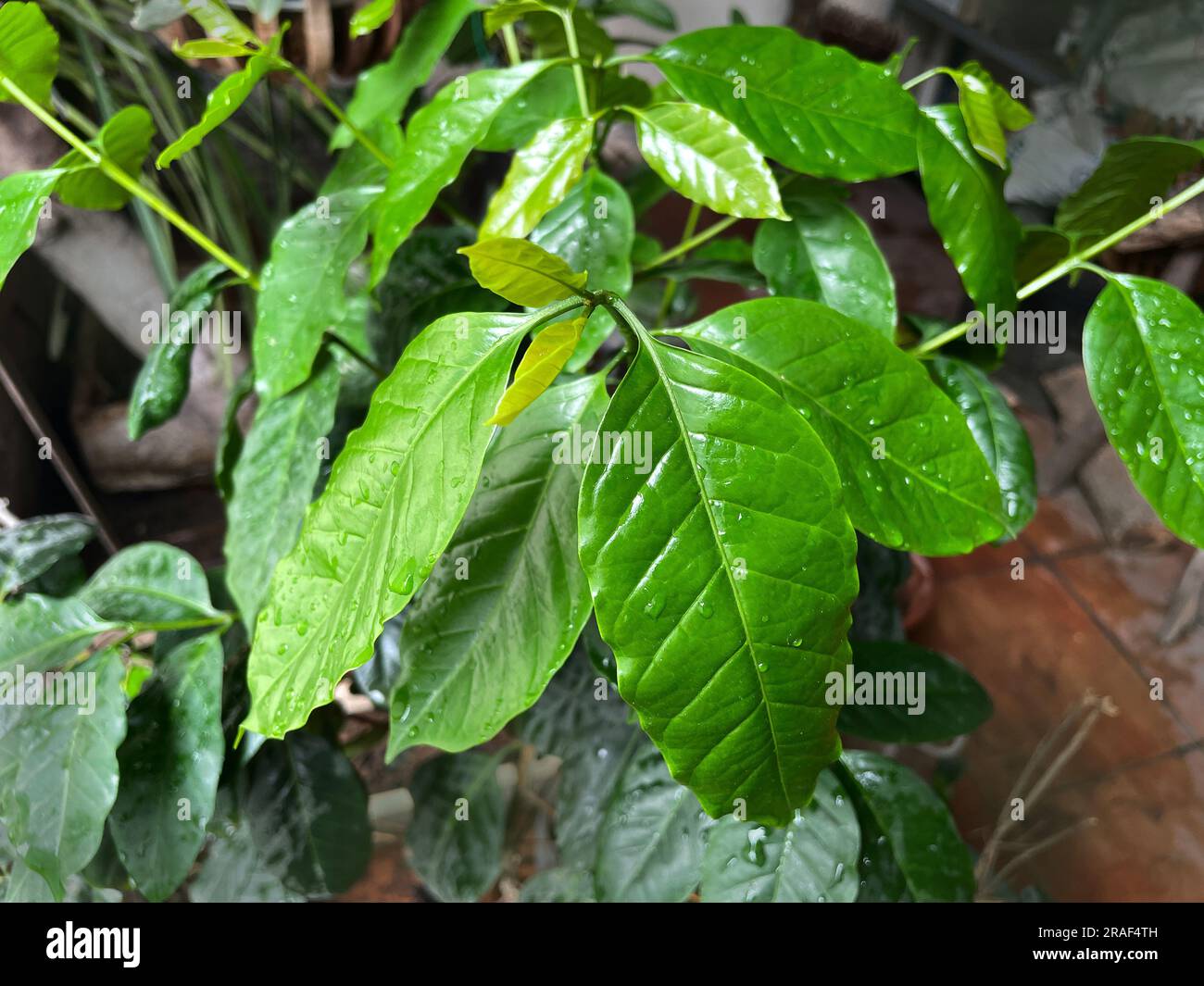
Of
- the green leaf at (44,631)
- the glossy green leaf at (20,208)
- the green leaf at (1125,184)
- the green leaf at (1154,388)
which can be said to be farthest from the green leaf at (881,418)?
the green leaf at (44,631)

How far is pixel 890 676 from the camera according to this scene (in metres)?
0.77

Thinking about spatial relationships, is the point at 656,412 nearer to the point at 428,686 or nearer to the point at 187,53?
the point at 428,686

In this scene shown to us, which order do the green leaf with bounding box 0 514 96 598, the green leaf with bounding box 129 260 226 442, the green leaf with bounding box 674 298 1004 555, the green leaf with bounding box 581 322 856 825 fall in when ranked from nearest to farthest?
the green leaf with bounding box 581 322 856 825, the green leaf with bounding box 674 298 1004 555, the green leaf with bounding box 129 260 226 442, the green leaf with bounding box 0 514 96 598

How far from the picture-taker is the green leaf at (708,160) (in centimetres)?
53

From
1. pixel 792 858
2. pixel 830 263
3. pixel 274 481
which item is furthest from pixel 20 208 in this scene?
pixel 792 858

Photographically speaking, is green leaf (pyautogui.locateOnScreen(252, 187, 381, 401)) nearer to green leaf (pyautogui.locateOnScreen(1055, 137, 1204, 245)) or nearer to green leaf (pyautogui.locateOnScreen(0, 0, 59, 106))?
green leaf (pyautogui.locateOnScreen(0, 0, 59, 106))

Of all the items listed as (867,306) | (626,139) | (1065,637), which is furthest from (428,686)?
(1065,637)

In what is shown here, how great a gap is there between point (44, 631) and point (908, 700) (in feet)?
2.58

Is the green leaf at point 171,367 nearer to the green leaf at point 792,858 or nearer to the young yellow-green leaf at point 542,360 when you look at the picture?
the young yellow-green leaf at point 542,360

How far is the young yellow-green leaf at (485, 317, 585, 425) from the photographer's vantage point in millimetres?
432

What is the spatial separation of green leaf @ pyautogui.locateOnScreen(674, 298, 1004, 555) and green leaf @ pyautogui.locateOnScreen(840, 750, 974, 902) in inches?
11.8

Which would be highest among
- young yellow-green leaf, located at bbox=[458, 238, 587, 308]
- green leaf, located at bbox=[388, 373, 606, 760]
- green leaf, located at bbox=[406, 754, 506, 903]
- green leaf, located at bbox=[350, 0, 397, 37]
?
green leaf, located at bbox=[350, 0, 397, 37]

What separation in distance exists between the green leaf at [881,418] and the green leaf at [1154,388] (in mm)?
103

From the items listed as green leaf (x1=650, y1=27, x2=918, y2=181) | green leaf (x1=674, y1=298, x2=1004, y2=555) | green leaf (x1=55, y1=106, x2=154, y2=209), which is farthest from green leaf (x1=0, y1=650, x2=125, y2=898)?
green leaf (x1=650, y1=27, x2=918, y2=181)
